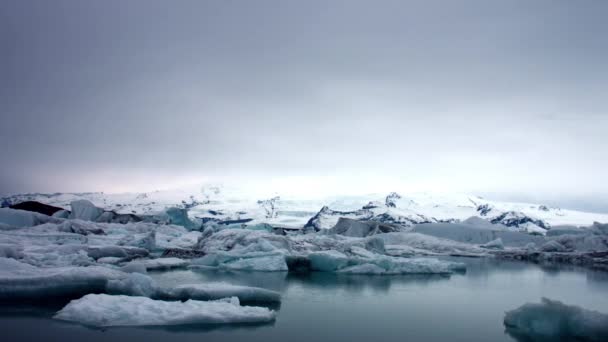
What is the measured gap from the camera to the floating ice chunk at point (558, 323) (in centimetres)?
523

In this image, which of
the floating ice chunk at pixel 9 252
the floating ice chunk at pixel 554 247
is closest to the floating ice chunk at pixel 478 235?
the floating ice chunk at pixel 554 247

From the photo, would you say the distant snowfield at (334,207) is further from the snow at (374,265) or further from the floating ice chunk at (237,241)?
the snow at (374,265)

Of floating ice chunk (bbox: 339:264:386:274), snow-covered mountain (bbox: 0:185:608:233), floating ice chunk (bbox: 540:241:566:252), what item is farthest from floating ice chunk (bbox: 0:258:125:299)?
snow-covered mountain (bbox: 0:185:608:233)

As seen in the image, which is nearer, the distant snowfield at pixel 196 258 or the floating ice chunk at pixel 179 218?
the distant snowfield at pixel 196 258

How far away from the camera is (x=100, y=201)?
12156 cm

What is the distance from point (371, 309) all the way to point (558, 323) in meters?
2.51

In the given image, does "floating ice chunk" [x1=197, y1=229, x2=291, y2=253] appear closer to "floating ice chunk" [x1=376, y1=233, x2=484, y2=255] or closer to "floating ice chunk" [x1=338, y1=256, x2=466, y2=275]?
"floating ice chunk" [x1=338, y1=256, x2=466, y2=275]

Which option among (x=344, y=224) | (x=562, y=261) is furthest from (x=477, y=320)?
(x=344, y=224)

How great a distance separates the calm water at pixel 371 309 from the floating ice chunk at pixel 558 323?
1.02ft

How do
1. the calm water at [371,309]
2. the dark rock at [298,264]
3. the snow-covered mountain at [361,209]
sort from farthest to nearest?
1. the snow-covered mountain at [361,209]
2. the dark rock at [298,264]
3. the calm water at [371,309]

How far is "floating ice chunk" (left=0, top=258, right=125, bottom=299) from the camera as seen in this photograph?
6207mm

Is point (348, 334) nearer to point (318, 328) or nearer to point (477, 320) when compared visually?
point (318, 328)

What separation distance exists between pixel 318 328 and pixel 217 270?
21.9ft

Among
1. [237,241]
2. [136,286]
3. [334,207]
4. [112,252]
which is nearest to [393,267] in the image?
[237,241]
